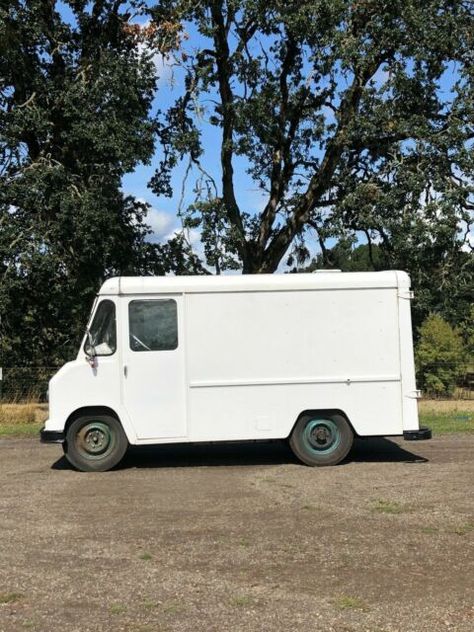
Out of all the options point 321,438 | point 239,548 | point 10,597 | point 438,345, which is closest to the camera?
point 10,597

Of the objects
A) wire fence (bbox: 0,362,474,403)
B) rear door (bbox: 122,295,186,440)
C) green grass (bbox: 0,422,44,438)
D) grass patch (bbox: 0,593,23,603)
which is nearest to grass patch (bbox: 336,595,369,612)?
grass patch (bbox: 0,593,23,603)

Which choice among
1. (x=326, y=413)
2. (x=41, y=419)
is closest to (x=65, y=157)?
(x=41, y=419)

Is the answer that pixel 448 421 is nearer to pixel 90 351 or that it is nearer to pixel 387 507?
pixel 387 507

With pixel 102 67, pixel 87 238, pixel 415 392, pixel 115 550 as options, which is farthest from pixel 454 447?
pixel 102 67

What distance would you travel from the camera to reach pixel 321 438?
31.9 ft

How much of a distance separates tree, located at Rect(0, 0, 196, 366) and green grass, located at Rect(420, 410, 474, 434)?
904cm

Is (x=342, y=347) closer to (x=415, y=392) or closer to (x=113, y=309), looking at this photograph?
(x=415, y=392)

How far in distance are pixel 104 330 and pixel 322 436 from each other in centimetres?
338

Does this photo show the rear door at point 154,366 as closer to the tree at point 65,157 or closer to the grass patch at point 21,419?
the grass patch at point 21,419

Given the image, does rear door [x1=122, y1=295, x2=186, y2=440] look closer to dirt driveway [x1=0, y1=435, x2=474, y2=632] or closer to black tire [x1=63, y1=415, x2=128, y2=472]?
black tire [x1=63, y1=415, x2=128, y2=472]

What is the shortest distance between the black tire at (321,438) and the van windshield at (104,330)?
282 centimetres

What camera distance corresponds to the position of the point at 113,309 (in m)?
9.54

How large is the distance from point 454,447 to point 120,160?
11.3m

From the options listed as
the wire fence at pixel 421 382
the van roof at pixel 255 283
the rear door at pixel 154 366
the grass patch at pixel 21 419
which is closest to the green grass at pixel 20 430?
the grass patch at pixel 21 419
